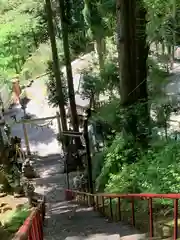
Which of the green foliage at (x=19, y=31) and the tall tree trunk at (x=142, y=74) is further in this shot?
the green foliage at (x=19, y=31)

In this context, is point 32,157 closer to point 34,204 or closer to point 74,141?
point 74,141

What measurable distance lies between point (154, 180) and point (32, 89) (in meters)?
22.8

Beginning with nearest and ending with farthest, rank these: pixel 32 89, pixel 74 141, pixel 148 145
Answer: pixel 148 145, pixel 74 141, pixel 32 89

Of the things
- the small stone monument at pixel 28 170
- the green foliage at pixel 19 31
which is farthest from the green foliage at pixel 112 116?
the green foliage at pixel 19 31

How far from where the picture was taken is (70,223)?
8867 millimetres

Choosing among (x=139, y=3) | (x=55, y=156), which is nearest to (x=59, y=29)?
(x=55, y=156)

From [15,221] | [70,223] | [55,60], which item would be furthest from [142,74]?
[55,60]

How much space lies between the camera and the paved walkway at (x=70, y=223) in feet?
21.5

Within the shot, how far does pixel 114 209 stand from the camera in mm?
8562

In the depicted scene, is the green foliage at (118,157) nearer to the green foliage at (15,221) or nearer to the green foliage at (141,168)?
the green foliage at (141,168)

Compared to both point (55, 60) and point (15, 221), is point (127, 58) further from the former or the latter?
point (55, 60)

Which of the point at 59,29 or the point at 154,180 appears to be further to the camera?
the point at 59,29

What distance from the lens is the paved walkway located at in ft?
21.5

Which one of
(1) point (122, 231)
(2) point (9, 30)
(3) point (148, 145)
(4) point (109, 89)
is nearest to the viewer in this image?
(1) point (122, 231)
